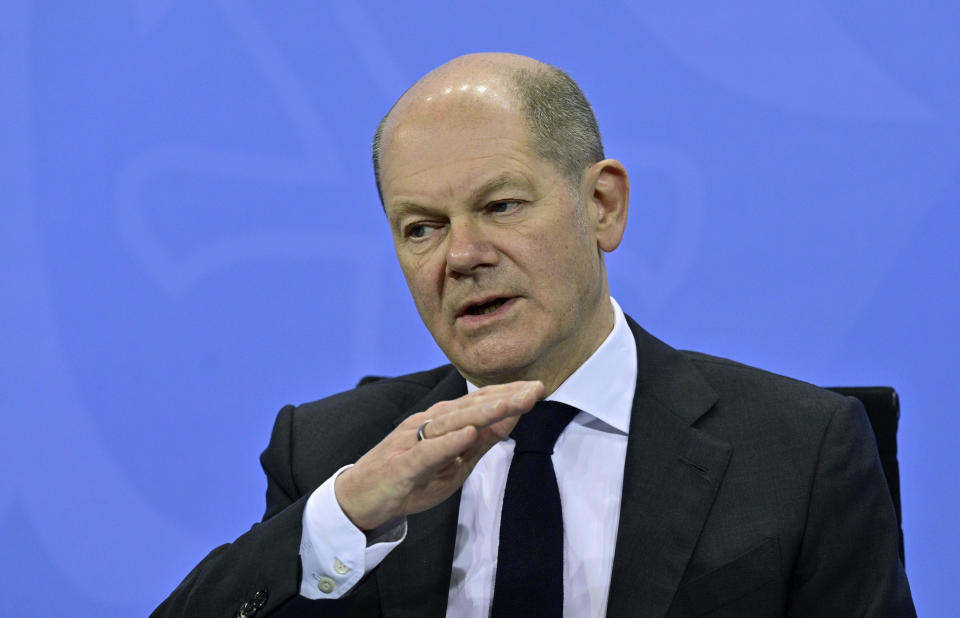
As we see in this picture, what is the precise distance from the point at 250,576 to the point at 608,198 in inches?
33.4

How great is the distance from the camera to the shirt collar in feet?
5.65

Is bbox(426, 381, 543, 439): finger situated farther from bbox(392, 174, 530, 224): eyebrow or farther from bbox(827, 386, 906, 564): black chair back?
bbox(827, 386, 906, 564): black chair back

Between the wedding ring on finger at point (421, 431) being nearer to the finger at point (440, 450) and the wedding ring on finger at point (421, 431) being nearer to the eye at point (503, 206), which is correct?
the finger at point (440, 450)

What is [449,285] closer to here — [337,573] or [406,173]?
[406,173]

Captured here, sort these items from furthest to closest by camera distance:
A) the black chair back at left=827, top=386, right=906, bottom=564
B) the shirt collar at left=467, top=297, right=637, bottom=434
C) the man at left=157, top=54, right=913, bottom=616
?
1. the black chair back at left=827, top=386, right=906, bottom=564
2. the shirt collar at left=467, top=297, right=637, bottom=434
3. the man at left=157, top=54, right=913, bottom=616

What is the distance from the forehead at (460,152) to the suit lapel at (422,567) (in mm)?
515

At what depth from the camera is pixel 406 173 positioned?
165cm

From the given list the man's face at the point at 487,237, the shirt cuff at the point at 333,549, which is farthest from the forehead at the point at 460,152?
the shirt cuff at the point at 333,549

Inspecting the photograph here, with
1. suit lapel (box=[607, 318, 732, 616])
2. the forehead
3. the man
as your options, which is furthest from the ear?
suit lapel (box=[607, 318, 732, 616])

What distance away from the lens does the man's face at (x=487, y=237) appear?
1.58m

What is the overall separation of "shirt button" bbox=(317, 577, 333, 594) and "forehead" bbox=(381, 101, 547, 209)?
0.59m

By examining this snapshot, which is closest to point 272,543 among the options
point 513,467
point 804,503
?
point 513,467

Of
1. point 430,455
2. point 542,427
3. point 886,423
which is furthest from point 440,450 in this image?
point 886,423

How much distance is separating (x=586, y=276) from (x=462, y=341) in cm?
24
